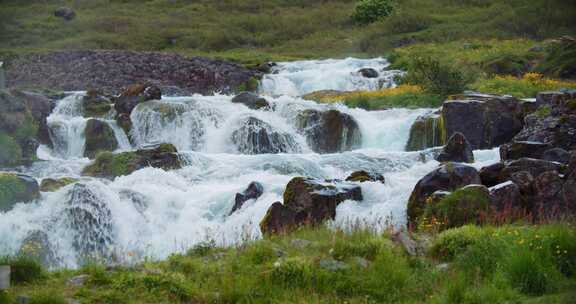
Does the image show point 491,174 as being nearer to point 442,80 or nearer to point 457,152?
point 457,152

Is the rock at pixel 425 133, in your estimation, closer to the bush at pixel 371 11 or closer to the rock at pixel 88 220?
the rock at pixel 88 220

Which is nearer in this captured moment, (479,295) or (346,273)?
(479,295)

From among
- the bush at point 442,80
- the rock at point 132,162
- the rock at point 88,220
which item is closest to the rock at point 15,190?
the rock at point 88,220

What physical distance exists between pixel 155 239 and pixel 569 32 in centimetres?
3530

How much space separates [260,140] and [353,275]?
57.8ft

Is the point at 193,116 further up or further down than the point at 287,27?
further down

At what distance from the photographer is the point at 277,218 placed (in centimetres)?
1427

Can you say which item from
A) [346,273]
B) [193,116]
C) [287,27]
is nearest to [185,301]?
[346,273]

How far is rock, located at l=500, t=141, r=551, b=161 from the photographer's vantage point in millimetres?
18094

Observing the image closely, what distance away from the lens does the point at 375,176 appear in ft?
57.8

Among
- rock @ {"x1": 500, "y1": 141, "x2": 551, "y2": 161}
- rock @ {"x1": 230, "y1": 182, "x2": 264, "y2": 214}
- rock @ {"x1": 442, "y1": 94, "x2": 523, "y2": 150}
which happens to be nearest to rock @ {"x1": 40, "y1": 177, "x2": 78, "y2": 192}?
rock @ {"x1": 230, "y1": 182, "x2": 264, "y2": 214}

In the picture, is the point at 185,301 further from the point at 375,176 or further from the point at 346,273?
the point at 375,176

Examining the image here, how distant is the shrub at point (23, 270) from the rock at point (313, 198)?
604 centimetres

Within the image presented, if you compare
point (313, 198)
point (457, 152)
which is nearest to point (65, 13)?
point (457, 152)
